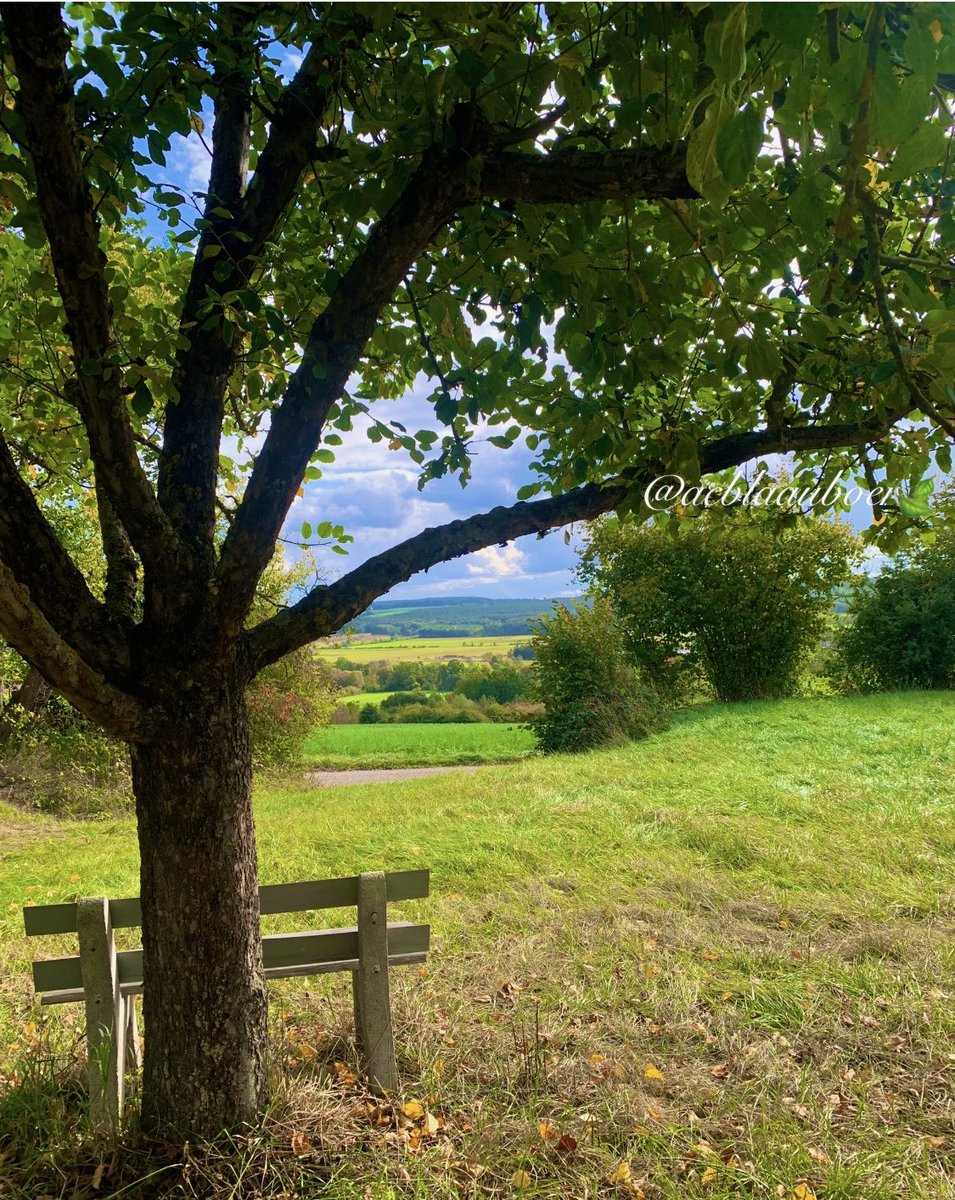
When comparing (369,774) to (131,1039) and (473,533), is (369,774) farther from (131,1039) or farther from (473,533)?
(473,533)

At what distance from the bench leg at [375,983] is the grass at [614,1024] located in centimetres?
11

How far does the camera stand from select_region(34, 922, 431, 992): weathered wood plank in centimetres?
283

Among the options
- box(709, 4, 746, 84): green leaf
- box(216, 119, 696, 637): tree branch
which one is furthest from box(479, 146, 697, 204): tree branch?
box(709, 4, 746, 84): green leaf

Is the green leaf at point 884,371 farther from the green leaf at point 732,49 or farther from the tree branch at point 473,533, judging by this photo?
the green leaf at point 732,49

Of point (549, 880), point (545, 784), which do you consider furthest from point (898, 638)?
point (549, 880)

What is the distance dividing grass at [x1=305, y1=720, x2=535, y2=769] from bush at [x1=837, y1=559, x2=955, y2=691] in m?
7.98

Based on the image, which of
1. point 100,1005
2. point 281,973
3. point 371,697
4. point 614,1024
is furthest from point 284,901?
point 371,697

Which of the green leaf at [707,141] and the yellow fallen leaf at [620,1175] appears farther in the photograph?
the yellow fallen leaf at [620,1175]

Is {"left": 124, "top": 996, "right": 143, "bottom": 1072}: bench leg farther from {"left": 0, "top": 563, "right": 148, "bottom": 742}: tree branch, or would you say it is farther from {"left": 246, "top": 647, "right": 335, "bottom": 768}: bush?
{"left": 246, "top": 647, "right": 335, "bottom": 768}: bush

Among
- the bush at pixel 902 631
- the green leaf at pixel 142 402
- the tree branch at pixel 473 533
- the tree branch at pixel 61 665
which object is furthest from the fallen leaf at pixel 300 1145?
the bush at pixel 902 631

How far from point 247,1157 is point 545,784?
7243 mm

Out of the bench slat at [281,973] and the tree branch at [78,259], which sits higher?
the tree branch at [78,259]

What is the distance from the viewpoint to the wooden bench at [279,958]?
106 inches

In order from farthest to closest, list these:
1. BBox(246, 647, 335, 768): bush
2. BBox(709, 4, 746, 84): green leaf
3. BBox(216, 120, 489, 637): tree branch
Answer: BBox(246, 647, 335, 768): bush, BBox(216, 120, 489, 637): tree branch, BBox(709, 4, 746, 84): green leaf
